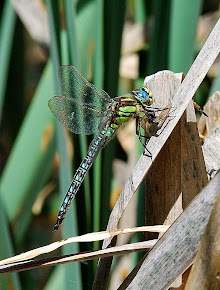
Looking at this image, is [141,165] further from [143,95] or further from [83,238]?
[143,95]

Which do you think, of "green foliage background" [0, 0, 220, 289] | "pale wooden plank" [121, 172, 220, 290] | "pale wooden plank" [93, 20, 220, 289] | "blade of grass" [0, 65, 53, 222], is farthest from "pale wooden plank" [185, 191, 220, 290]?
"blade of grass" [0, 65, 53, 222]

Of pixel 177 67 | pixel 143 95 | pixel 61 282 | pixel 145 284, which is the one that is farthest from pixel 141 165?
pixel 61 282

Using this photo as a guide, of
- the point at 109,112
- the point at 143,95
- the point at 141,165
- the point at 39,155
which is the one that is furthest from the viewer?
the point at 39,155

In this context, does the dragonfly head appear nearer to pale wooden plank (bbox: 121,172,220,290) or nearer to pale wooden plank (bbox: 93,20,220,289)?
pale wooden plank (bbox: 93,20,220,289)

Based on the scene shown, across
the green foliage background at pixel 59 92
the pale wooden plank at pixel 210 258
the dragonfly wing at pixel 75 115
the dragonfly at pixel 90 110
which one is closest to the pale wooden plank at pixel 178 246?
the pale wooden plank at pixel 210 258

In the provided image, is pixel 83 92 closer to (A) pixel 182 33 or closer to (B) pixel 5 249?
(A) pixel 182 33

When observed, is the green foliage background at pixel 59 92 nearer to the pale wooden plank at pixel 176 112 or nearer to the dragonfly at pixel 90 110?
the dragonfly at pixel 90 110

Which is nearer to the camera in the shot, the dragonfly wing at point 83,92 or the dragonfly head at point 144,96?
the dragonfly head at point 144,96
